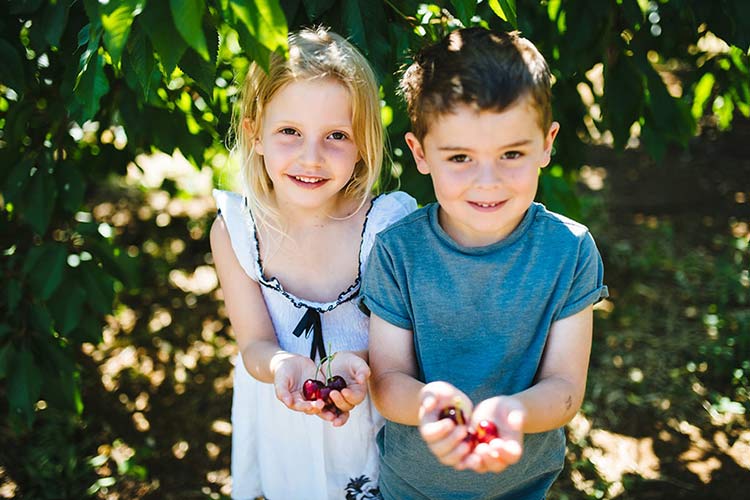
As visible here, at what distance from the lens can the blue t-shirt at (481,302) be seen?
1.65 meters

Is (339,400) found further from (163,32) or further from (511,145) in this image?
(163,32)

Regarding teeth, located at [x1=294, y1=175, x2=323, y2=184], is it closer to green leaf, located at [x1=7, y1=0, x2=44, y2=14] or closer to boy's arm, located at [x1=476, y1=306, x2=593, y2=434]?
boy's arm, located at [x1=476, y1=306, x2=593, y2=434]

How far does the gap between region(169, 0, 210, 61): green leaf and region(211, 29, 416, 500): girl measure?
0.57 metres

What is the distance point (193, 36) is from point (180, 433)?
2443 mm

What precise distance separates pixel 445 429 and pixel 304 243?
2.75 ft

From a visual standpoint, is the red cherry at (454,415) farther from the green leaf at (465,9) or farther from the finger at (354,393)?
the green leaf at (465,9)

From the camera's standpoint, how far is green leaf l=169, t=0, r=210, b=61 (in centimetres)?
124

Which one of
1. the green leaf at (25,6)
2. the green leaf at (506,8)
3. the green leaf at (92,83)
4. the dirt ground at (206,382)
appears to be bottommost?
the dirt ground at (206,382)

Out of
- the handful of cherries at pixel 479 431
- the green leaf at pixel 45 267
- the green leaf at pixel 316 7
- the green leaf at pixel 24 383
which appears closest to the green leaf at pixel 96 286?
the green leaf at pixel 45 267

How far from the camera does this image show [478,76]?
151cm

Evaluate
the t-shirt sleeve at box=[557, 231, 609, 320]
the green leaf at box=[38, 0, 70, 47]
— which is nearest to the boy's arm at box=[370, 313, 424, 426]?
the t-shirt sleeve at box=[557, 231, 609, 320]

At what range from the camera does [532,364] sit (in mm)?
1665

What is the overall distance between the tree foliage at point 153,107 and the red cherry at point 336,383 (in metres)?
0.75

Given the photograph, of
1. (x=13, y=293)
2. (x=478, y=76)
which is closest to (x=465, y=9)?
(x=478, y=76)
